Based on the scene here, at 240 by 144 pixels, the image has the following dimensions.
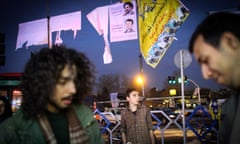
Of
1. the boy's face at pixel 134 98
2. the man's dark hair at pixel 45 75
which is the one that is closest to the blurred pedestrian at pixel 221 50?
the man's dark hair at pixel 45 75

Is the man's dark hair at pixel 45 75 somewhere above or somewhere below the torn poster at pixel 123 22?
below

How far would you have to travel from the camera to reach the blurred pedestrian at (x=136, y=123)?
4.77 m

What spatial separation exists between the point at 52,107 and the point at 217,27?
46.1 inches

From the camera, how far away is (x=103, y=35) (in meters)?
11.2

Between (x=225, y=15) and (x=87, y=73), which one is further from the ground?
(x=225, y=15)

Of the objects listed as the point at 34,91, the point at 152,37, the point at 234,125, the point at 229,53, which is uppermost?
the point at 152,37

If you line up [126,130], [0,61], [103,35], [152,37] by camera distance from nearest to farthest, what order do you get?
[126,130] < [0,61] < [152,37] < [103,35]

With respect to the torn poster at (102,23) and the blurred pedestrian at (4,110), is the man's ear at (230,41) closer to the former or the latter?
the blurred pedestrian at (4,110)

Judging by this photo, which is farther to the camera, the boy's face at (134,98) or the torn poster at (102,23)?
the torn poster at (102,23)

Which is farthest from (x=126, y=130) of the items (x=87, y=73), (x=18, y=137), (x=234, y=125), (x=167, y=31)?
(x=167, y=31)

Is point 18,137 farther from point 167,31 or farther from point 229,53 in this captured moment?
point 167,31

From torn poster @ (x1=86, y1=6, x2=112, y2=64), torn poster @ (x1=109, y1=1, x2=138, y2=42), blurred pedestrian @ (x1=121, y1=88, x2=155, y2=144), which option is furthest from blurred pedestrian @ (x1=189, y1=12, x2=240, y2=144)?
torn poster @ (x1=86, y1=6, x2=112, y2=64)

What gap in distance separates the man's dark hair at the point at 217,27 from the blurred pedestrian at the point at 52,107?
34.3 inches

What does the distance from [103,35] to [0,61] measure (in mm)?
3840
